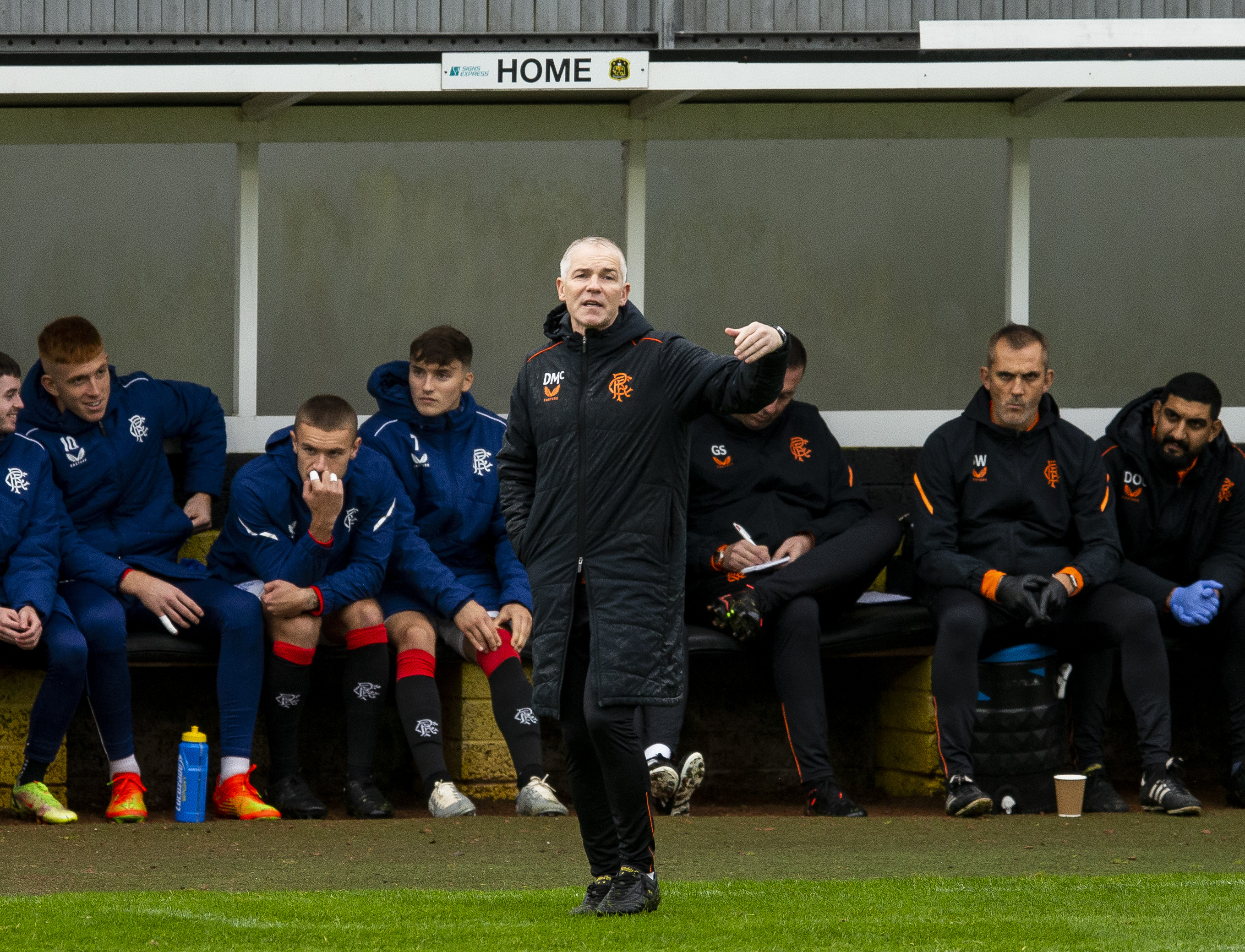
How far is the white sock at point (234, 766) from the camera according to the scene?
22.0 ft

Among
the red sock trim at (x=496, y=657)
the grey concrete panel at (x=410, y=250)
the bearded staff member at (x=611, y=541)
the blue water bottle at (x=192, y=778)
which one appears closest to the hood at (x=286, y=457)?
the red sock trim at (x=496, y=657)

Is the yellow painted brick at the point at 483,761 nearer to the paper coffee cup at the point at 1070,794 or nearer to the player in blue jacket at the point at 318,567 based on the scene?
the player in blue jacket at the point at 318,567

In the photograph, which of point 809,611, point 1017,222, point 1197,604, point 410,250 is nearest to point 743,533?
point 809,611

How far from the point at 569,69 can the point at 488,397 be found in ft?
15.2

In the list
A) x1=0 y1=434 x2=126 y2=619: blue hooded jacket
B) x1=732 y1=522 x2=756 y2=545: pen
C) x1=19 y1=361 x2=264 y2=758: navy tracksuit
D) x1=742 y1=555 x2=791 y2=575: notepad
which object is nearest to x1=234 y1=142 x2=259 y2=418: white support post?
x1=19 y1=361 x2=264 y2=758: navy tracksuit

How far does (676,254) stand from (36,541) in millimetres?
7013

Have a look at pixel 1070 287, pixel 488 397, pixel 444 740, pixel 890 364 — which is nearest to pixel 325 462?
pixel 444 740

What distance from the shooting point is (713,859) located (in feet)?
18.9

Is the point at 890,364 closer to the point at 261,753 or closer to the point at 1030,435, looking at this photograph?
the point at 1030,435

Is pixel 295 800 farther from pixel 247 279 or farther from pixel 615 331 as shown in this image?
pixel 615 331

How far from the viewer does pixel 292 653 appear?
6.81 m

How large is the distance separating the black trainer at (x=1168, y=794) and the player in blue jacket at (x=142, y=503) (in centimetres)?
319

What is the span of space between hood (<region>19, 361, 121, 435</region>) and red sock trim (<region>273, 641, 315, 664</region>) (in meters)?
1.20

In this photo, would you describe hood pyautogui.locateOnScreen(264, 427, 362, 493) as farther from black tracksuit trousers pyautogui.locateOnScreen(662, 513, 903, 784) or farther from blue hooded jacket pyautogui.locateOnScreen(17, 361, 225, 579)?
black tracksuit trousers pyautogui.locateOnScreen(662, 513, 903, 784)
